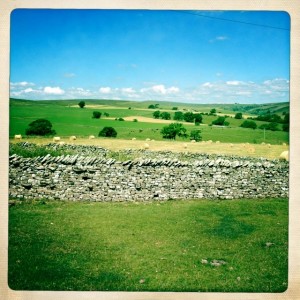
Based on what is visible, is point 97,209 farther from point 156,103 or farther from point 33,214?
point 156,103

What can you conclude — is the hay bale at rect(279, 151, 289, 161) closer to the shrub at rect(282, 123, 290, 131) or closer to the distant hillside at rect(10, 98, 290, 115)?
the shrub at rect(282, 123, 290, 131)

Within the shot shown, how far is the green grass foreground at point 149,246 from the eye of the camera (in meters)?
5.06

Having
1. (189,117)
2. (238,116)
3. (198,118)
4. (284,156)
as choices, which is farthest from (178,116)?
(284,156)

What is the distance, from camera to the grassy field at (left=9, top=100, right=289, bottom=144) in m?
5.82

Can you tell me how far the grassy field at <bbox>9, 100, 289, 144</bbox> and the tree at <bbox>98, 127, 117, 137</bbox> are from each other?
0.06 metres

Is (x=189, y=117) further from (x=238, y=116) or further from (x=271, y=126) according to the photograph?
(x=271, y=126)

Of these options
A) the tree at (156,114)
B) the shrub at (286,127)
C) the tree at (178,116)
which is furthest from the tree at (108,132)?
the shrub at (286,127)

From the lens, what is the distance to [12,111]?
5422mm

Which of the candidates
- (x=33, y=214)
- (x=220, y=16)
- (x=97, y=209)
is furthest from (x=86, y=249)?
(x=220, y=16)

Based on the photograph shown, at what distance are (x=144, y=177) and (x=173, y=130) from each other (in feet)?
4.14

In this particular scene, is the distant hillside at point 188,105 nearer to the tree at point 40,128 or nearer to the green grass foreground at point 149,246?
the tree at point 40,128

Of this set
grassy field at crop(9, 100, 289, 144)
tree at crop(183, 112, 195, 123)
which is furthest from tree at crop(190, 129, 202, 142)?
tree at crop(183, 112, 195, 123)

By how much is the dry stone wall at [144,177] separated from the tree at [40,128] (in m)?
0.67

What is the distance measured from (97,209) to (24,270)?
155 cm
